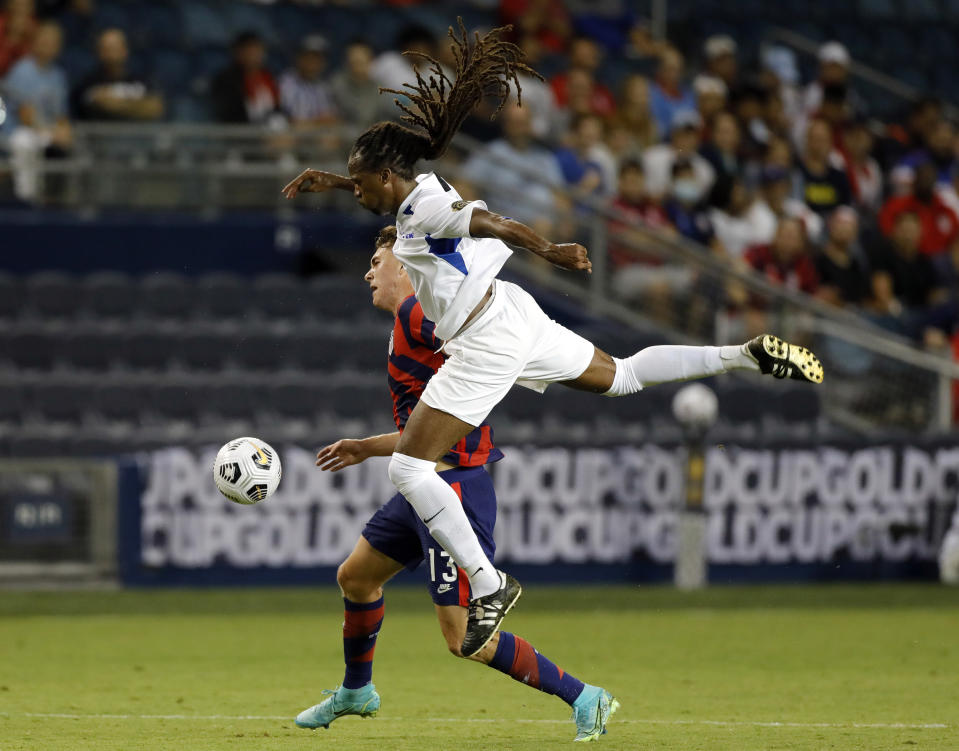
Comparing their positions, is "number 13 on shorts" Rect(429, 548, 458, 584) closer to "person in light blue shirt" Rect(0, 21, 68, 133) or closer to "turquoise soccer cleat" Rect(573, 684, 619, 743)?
"turquoise soccer cleat" Rect(573, 684, 619, 743)

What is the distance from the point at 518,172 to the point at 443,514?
8.47 meters

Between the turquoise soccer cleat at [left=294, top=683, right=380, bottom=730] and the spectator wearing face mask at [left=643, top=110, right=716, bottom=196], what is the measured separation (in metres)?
9.03

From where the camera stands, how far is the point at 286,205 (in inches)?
591

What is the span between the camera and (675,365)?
6.54 metres

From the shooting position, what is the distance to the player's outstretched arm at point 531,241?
18.4 ft

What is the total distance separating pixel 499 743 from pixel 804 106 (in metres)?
12.4

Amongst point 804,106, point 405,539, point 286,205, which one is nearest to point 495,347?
point 405,539

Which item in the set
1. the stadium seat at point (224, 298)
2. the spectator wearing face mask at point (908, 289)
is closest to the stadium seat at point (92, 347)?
the stadium seat at point (224, 298)

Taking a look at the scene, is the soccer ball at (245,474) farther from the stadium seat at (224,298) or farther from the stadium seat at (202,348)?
the stadium seat at (224,298)

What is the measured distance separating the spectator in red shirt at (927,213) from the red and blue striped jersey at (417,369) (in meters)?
10.8

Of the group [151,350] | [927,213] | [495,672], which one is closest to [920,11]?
[927,213]

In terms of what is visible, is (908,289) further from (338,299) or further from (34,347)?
(34,347)

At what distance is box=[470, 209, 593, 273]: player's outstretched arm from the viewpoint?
18.4 ft

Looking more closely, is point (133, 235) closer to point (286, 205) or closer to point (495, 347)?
point (286, 205)
